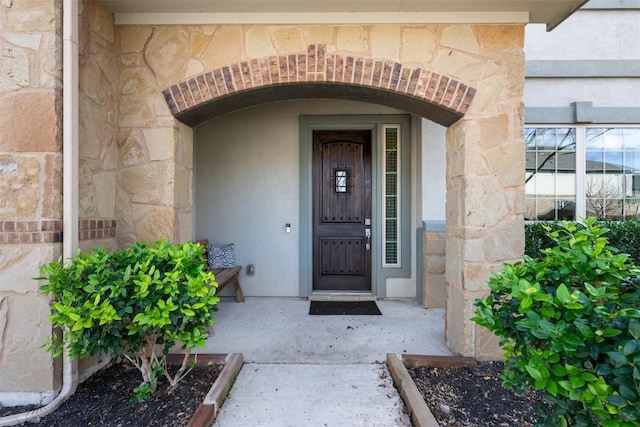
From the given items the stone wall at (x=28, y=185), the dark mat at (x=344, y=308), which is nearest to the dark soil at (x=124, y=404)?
the stone wall at (x=28, y=185)

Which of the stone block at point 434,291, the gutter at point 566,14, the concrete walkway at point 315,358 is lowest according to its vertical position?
the concrete walkway at point 315,358

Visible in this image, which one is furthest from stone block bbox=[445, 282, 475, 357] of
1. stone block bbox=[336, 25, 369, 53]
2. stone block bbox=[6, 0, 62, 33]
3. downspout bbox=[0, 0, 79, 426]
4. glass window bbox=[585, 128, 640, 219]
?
stone block bbox=[6, 0, 62, 33]

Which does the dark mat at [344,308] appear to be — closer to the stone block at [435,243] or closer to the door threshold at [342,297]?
the door threshold at [342,297]

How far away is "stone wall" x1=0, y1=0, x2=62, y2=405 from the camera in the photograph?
2.04 meters

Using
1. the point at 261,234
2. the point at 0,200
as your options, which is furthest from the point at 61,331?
the point at 261,234

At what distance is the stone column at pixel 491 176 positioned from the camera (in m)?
2.52

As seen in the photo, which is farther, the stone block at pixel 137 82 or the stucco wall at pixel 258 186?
the stucco wall at pixel 258 186

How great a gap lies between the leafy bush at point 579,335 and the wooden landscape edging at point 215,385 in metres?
1.53

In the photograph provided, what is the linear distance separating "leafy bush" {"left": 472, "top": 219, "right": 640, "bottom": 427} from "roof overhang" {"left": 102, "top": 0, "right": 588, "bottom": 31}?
6.23 ft

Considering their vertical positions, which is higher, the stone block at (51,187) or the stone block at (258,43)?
the stone block at (258,43)

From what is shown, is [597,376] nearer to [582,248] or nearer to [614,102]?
[582,248]

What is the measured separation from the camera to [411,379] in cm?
219

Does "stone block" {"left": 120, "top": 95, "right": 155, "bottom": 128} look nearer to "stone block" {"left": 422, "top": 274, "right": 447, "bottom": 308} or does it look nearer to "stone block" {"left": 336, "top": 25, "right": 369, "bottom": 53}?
"stone block" {"left": 336, "top": 25, "right": 369, "bottom": 53}

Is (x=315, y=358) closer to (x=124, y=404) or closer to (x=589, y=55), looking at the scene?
(x=124, y=404)
